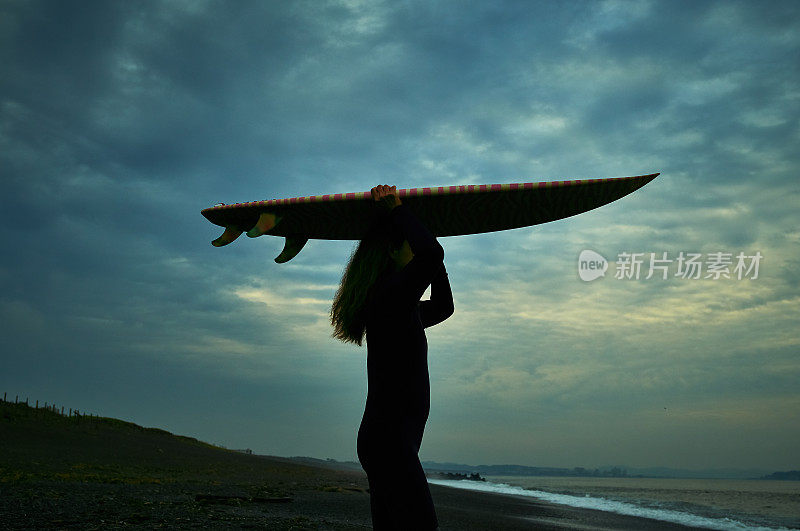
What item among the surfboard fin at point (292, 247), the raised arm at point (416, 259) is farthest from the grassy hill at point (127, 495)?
the raised arm at point (416, 259)

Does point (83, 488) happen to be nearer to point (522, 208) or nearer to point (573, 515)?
point (522, 208)

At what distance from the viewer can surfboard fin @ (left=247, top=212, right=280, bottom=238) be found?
2.93 m

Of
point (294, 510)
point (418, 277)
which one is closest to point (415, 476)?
point (418, 277)

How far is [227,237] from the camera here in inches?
122

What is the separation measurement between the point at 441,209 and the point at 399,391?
3.58ft

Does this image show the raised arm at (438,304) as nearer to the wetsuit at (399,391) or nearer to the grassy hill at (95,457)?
the wetsuit at (399,391)

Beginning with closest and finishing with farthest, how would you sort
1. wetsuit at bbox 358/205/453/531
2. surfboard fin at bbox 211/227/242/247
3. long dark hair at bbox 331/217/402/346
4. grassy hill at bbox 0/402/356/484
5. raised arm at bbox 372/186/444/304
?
wetsuit at bbox 358/205/453/531, raised arm at bbox 372/186/444/304, long dark hair at bbox 331/217/402/346, surfboard fin at bbox 211/227/242/247, grassy hill at bbox 0/402/356/484

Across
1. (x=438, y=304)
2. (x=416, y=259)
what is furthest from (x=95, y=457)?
(x=416, y=259)

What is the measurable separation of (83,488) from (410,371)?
27.4 ft

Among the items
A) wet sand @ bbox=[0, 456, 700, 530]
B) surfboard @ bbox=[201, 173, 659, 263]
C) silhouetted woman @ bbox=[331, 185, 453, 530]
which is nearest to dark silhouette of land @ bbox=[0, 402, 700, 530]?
wet sand @ bbox=[0, 456, 700, 530]

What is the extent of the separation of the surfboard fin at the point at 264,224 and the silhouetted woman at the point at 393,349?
0.55 meters

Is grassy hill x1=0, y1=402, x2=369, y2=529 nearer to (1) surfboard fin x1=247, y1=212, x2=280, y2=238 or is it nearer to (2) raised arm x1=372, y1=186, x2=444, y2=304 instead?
(1) surfboard fin x1=247, y1=212, x2=280, y2=238

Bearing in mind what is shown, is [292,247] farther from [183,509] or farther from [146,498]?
[146,498]

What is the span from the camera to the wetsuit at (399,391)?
Answer: 2195mm
